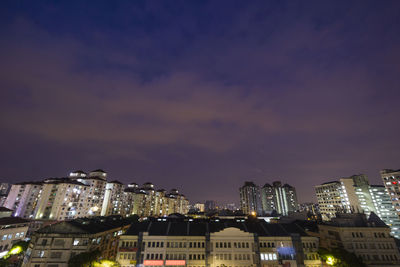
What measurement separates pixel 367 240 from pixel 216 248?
162 feet

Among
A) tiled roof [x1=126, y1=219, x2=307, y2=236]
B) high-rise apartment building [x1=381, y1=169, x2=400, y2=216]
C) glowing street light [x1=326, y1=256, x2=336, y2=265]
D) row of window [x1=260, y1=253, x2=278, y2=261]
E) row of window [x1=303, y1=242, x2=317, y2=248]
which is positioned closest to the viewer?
glowing street light [x1=326, y1=256, x2=336, y2=265]

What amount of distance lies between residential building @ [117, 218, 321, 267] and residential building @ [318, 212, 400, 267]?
8119 mm

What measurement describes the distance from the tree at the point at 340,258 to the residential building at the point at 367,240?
842 centimetres

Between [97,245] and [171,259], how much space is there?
84.6 feet

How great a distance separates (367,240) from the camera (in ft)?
201

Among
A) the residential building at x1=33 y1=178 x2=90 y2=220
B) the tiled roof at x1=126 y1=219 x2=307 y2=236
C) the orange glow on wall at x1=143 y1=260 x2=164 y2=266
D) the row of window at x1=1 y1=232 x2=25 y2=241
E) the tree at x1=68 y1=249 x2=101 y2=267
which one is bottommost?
the orange glow on wall at x1=143 y1=260 x2=164 y2=266

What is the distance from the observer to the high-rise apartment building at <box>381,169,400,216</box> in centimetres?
11450

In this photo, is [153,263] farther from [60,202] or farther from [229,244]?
[60,202]

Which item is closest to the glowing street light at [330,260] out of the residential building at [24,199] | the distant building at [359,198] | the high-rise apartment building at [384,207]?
the distant building at [359,198]

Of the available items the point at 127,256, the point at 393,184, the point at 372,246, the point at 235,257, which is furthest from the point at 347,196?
the point at 127,256

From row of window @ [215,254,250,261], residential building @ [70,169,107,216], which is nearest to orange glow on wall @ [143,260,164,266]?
row of window @ [215,254,250,261]

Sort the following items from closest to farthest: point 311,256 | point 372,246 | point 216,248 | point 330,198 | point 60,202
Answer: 1. point 216,248
2. point 372,246
3. point 311,256
4. point 60,202
5. point 330,198

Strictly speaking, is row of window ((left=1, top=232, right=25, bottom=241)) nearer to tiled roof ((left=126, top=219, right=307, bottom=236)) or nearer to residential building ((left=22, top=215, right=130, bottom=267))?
residential building ((left=22, top=215, right=130, bottom=267))

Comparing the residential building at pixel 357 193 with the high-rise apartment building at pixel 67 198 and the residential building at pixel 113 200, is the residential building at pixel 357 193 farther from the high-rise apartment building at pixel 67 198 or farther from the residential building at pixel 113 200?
the high-rise apartment building at pixel 67 198
